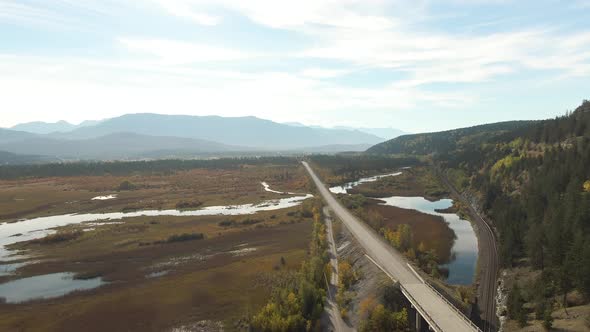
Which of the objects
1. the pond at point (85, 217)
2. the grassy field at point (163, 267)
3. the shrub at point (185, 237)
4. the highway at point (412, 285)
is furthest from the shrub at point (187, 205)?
the highway at point (412, 285)

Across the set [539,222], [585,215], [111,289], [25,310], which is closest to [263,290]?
[111,289]

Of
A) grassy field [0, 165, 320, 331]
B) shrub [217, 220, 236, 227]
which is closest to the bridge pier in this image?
grassy field [0, 165, 320, 331]

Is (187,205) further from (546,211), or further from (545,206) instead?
(545,206)

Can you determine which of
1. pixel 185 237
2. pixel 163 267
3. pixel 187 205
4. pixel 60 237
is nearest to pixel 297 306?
pixel 163 267

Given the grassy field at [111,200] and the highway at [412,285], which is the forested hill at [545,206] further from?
the grassy field at [111,200]

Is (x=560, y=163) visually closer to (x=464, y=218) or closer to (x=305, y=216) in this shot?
(x=464, y=218)
